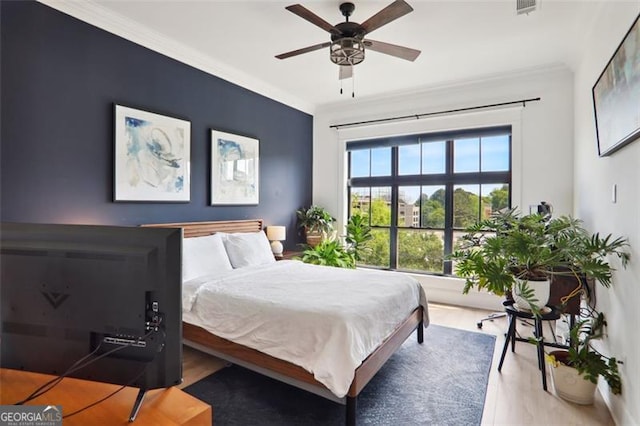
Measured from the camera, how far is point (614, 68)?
201 cm

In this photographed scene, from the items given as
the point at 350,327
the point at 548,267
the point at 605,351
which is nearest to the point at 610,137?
the point at 548,267

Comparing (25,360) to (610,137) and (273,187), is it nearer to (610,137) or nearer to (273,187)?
(610,137)

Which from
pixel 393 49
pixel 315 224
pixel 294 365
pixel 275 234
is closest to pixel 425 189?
pixel 315 224

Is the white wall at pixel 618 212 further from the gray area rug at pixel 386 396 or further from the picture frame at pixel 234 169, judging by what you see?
the picture frame at pixel 234 169

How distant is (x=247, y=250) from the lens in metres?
3.60

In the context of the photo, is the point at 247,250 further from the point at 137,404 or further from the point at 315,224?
the point at 137,404

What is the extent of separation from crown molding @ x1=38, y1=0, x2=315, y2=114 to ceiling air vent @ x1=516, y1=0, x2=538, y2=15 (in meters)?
2.89

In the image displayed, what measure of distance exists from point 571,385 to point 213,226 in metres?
3.42

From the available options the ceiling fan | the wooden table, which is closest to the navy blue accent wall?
the ceiling fan

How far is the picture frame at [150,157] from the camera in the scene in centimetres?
293

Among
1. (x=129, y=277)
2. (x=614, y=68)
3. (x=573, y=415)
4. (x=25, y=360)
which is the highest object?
(x=614, y=68)

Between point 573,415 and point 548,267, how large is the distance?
934mm

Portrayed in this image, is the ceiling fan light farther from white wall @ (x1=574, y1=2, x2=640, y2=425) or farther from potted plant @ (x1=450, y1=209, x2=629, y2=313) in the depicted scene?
potted plant @ (x1=450, y1=209, x2=629, y2=313)

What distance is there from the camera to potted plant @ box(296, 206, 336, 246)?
5020 mm
